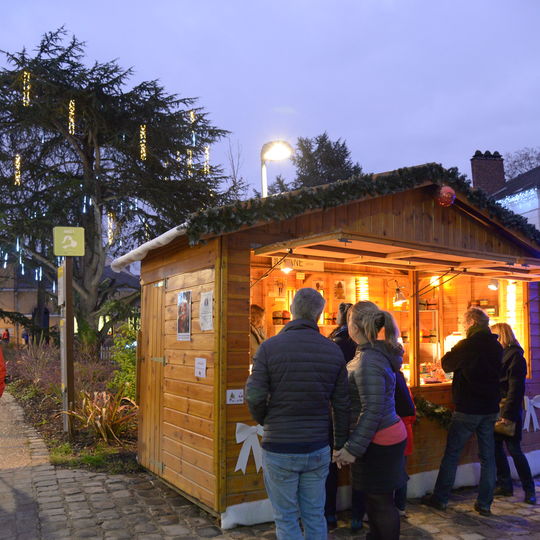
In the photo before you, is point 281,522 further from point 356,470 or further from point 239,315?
point 239,315

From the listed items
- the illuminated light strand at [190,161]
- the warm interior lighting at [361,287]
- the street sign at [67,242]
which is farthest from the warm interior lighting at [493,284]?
the illuminated light strand at [190,161]

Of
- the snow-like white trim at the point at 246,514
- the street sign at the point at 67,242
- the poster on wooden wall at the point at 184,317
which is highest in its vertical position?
the street sign at the point at 67,242

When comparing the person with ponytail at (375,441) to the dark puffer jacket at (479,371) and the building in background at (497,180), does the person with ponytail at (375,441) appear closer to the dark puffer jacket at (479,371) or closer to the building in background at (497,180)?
the dark puffer jacket at (479,371)

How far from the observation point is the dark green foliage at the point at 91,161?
1986cm

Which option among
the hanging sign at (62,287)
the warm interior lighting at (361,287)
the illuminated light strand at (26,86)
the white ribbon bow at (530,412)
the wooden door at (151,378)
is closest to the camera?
the wooden door at (151,378)

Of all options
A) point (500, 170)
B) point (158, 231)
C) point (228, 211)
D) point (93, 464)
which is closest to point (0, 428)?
point (93, 464)

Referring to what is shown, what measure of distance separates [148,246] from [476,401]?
3.64 meters

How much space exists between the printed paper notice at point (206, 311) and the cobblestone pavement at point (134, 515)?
1.75 m

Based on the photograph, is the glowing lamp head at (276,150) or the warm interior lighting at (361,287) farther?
the warm interior lighting at (361,287)

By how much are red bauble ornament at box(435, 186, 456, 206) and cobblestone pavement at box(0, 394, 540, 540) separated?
10.4 ft

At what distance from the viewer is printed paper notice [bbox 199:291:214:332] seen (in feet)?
17.7

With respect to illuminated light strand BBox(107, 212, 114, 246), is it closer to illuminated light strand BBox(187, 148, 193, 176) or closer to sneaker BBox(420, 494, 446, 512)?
illuminated light strand BBox(187, 148, 193, 176)

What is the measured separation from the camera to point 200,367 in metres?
5.52

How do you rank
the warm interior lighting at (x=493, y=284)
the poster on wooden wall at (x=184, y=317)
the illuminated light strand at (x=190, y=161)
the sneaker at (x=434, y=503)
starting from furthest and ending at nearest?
A: the illuminated light strand at (x=190, y=161) → the warm interior lighting at (x=493, y=284) → the poster on wooden wall at (x=184, y=317) → the sneaker at (x=434, y=503)
